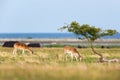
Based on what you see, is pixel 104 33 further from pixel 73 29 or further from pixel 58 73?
pixel 58 73

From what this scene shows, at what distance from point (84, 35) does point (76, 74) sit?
2795cm

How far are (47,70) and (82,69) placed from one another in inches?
41.0

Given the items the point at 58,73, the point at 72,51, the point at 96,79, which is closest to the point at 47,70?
the point at 58,73

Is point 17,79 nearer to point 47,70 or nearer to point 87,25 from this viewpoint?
point 47,70

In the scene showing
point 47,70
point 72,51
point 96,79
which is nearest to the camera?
point 96,79

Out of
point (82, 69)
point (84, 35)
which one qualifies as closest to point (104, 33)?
point (84, 35)

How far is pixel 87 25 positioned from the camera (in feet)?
128

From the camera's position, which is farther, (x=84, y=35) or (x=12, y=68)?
(x=84, y=35)

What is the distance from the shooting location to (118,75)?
12039mm

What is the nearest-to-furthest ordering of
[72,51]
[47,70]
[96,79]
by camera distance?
1. [96,79]
2. [47,70]
3. [72,51]

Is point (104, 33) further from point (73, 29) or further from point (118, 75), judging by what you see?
point (118, 75)

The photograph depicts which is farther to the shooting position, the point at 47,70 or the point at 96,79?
the point at 47,70

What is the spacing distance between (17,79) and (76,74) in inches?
65.2

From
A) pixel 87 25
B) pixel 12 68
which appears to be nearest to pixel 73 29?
pixel 87 25
